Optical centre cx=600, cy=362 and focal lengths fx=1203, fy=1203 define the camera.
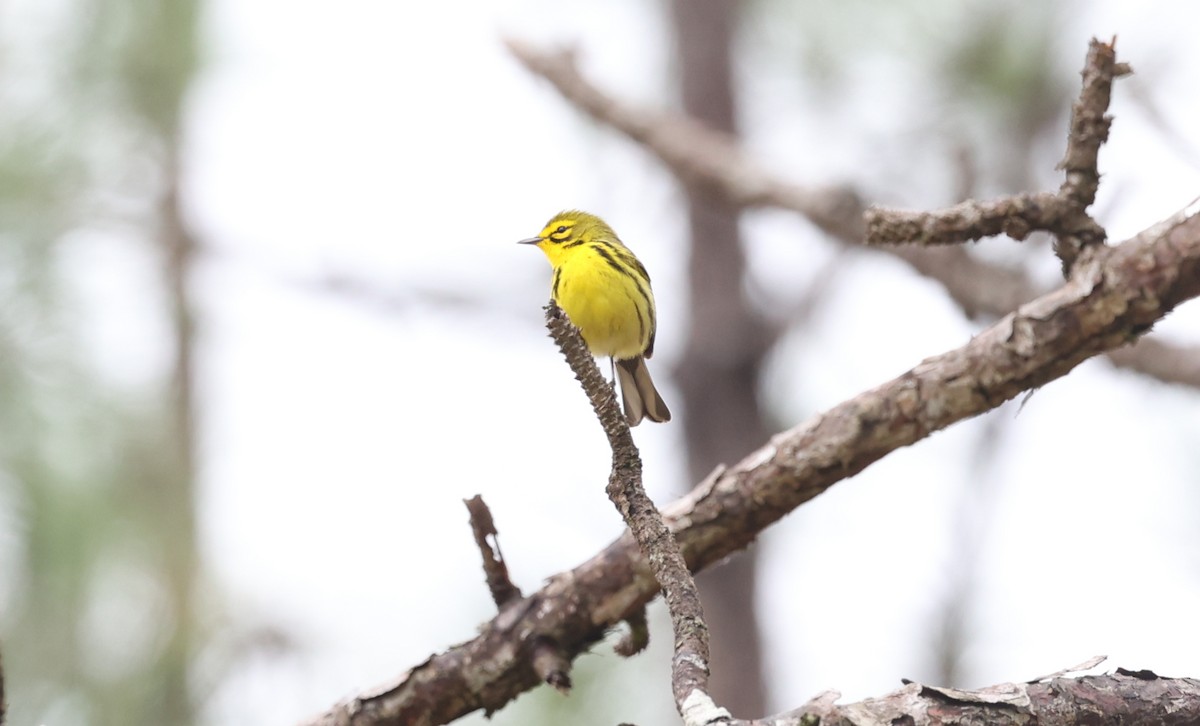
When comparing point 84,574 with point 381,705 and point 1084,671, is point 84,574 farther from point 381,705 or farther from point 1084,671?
point 1084,671

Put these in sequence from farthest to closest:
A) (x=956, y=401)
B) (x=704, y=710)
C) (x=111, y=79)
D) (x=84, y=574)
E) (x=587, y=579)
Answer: (x=111, y=79)
(x=84, y=574)
(x=587, y=579)
(x=956, y=401)
(x=704, y=710)

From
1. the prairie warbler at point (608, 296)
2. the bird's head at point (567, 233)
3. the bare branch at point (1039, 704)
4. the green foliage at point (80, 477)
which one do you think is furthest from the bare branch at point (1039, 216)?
the green foliage at point (80, 477)

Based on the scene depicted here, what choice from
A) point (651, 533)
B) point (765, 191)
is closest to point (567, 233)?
point (765, 191)

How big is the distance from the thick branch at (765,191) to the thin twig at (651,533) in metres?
1.45

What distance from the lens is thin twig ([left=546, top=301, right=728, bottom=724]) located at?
1.42m

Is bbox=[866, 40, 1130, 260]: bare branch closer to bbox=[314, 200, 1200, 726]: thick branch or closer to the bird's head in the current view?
bbox=[314, 200, 1200, 726]: thick branch

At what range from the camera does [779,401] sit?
4.44 metres

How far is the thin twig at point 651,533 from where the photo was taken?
4.65 feet

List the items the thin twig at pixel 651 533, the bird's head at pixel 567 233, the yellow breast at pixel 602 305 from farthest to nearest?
the bird's head at pixel 567 233
the yellow breast at pixel 602 305
the thin twig at pixel 651 533

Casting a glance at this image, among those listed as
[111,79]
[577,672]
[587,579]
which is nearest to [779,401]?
[577,672]

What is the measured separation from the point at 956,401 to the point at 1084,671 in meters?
0.56

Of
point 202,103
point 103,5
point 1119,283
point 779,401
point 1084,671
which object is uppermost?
point 103,5

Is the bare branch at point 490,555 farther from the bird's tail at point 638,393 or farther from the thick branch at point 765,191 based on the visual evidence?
the thick branch at point 765,191

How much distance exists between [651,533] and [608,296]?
1.43 meters
